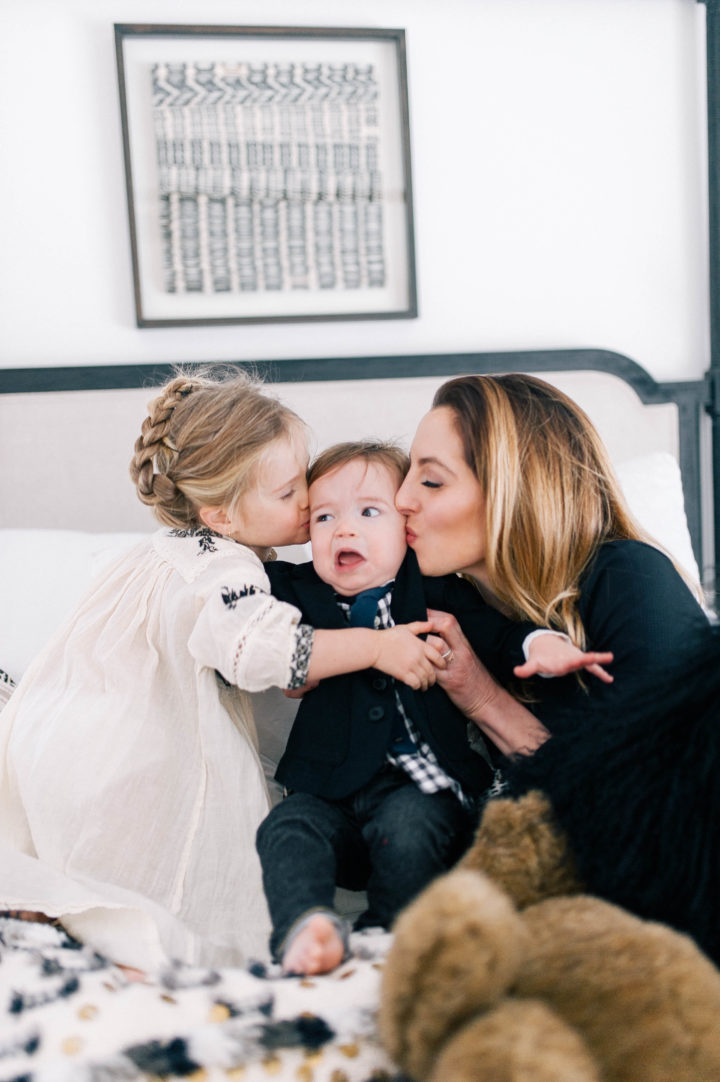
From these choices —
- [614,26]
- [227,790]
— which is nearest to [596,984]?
[227,790]

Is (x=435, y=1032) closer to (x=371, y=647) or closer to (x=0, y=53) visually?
(x=371, y=647)

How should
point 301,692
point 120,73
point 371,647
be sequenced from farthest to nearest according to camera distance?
point 120,73, point 301,692, point 371,647

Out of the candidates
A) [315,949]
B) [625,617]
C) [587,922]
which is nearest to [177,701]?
[315,949]

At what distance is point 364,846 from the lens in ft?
3.57

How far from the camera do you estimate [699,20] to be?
2371 mm

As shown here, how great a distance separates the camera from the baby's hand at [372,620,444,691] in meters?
1.09

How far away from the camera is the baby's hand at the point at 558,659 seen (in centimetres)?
99

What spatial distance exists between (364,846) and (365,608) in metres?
0.34

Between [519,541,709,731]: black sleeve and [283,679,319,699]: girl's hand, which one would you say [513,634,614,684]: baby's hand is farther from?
[283,679,319,699]: girl's hand

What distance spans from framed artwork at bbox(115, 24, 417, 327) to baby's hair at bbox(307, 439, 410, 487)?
0.98 meters

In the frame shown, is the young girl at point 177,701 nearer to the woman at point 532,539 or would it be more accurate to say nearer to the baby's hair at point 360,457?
the baby's hair at point 360,457

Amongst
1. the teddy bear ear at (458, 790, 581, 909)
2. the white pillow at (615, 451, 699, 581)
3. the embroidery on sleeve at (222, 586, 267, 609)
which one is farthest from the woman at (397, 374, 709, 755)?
the white pillow at (615, 451, 699, 581)

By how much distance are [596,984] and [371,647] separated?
61 cm

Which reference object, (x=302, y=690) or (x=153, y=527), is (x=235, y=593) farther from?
(x=153, y=527)
